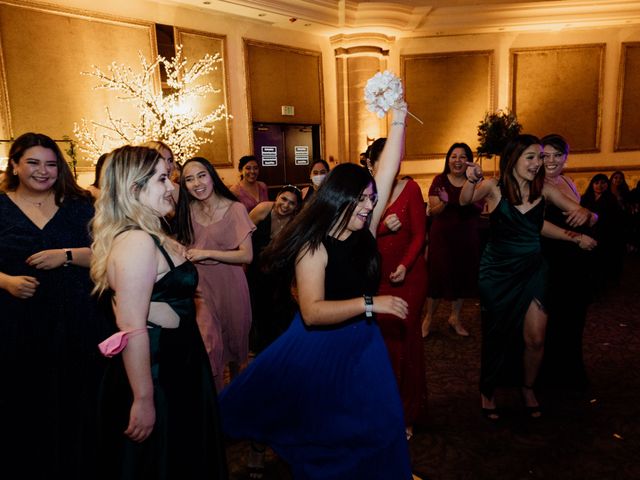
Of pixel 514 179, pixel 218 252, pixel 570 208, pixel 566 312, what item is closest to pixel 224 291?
pixel 218 252

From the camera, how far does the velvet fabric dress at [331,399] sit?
1.71 meters

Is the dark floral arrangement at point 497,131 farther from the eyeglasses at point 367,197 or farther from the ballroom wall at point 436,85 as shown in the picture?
the eyeglasses at point 367,197

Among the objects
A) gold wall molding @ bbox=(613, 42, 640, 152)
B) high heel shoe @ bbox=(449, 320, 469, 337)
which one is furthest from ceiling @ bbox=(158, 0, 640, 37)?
high heel shoe @ bbox=(449, 320, 469, 337)

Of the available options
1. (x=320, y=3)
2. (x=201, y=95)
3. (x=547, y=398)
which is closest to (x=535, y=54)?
(x=320, y=3)

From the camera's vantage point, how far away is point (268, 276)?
12.3ft

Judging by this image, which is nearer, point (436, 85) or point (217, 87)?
point (217, 87)

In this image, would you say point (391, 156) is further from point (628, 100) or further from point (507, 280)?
point (628, 100)

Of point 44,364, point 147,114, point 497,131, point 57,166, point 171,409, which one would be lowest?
point 44,364

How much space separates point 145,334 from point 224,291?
4.93 feet

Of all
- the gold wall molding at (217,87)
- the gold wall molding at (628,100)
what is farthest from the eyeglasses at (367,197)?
the gold wall molding at (628,100)

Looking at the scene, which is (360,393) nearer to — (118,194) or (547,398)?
(118,194)

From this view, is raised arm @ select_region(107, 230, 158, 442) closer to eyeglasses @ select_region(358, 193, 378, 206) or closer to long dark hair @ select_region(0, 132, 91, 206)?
eyeglasses @ select_region(358, 193, 378, 206)

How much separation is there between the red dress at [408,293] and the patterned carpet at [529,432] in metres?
0.31

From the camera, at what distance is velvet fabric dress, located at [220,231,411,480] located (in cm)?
171
